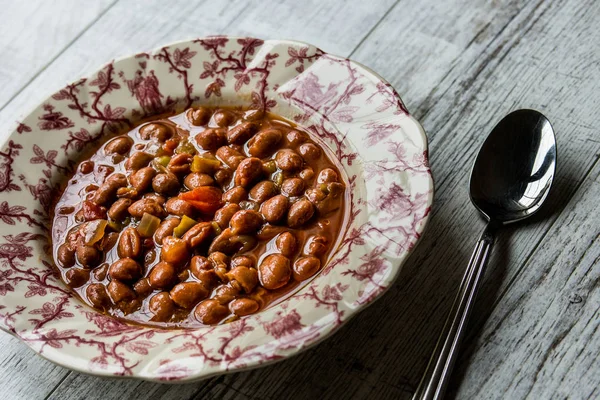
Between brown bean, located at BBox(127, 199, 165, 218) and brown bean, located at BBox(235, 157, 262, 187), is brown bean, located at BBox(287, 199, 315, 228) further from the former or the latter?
brown bean, located at BBox(127, 199, 165, 218)

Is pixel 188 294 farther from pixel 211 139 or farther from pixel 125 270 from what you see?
pixel 211 139

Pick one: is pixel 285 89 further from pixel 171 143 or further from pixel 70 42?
pixel 70 42

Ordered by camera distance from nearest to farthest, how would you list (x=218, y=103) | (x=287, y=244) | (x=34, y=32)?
(x=287, y=244)
(x=218, y=103)
(x=34, y=32)

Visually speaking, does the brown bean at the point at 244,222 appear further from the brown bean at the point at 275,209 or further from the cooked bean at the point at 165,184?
the cooked bean at the point at 165,184

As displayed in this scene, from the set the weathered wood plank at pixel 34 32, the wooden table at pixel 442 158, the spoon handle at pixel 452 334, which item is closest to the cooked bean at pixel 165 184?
the wooden table at pixel 442 158

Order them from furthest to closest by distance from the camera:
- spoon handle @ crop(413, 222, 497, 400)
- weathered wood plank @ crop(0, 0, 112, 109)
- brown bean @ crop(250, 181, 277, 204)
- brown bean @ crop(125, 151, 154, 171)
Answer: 1. weathered wood plank @ crop(0, 0, 112, 109)
2. brown bean @ crop(125, 151, 154, 171)
3. brown bean @ crop(250, 181, 277, 204)
4. spoon handle @ crop(413, 222, 497, 400)

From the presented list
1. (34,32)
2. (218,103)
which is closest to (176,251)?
(218,103)

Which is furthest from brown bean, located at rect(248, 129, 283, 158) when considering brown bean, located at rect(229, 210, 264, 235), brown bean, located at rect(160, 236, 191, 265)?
brown bean, located at rect(160, 236, 191, 265)
